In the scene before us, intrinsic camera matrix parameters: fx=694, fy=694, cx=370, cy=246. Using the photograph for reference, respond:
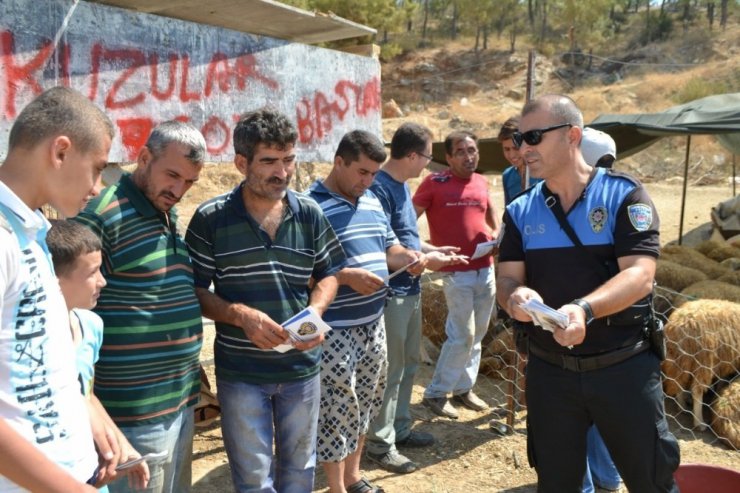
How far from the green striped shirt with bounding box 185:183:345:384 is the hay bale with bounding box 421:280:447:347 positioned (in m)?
3.94

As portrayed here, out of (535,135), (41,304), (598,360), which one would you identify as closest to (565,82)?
(535,135)

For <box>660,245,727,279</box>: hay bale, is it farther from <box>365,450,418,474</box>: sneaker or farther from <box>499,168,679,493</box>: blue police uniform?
<box>499,168,679,493</box>: blue police uniform

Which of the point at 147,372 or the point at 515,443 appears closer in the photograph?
the point at 147,372

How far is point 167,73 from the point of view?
13.2ft

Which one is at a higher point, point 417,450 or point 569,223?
point 569,223

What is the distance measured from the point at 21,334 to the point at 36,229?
232 millimetres

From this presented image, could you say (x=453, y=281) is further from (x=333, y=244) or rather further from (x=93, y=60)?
(x=93, y=60)

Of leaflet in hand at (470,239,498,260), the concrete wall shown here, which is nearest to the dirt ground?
leaflet in hand at (470,239,498,260)

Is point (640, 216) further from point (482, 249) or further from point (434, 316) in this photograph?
point (434, 316)

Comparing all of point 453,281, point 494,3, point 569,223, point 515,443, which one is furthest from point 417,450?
point 494,3

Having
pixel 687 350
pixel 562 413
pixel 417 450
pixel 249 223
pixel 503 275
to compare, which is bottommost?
pixel 417 450

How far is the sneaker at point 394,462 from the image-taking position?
4.23 meters

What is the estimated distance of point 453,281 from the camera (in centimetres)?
514

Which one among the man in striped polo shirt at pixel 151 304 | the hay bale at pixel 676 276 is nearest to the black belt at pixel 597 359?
the man in striped polo shirt at pixel 151 304
